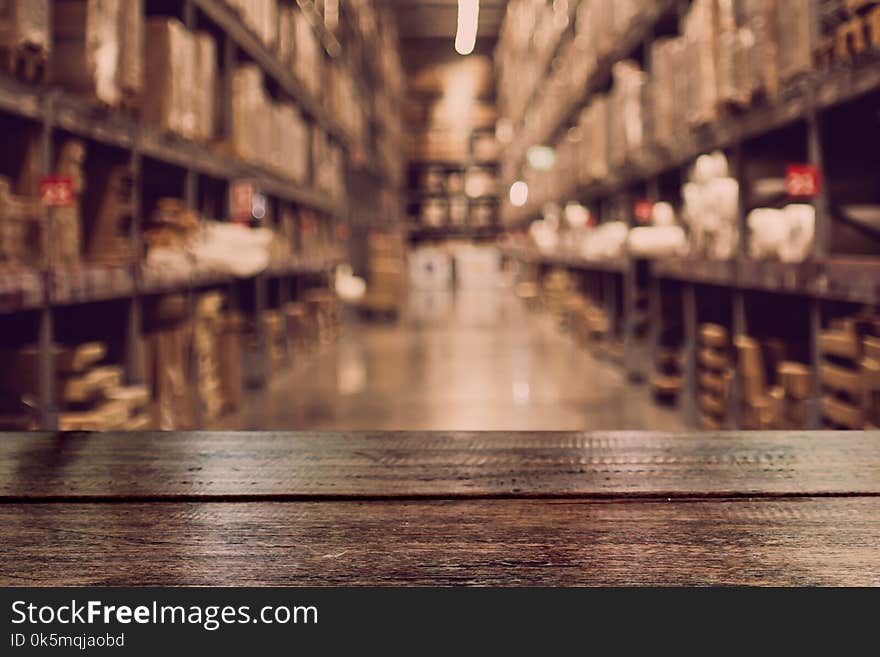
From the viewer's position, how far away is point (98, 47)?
3.66 metres

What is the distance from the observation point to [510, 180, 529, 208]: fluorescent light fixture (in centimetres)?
1676

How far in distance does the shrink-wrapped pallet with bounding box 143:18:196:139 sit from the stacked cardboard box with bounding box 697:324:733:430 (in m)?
2.91

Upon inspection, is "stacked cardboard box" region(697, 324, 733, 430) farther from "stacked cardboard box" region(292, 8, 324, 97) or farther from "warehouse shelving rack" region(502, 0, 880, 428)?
"stacked cardboard box" region(292, 8, 324, 97)

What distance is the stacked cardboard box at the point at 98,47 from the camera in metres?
3.63

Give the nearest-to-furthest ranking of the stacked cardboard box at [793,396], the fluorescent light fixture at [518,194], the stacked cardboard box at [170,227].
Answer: the stacked cardboard box at [793,396], the stacked cardboard box at [170,227], the fluorescent light fixture at [518,194]

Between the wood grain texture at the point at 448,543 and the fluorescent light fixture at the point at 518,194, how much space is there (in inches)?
591

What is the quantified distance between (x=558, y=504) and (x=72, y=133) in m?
2.93

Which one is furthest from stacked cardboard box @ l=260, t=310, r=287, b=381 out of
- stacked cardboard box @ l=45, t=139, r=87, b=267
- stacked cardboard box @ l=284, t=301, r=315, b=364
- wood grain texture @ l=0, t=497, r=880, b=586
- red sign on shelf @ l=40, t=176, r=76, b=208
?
wood grain texture @ l=0, t=497, r=880, b=586

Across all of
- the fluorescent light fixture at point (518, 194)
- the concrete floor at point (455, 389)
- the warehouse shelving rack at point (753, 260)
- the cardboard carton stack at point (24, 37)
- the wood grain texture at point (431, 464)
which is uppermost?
the fluorescent light fixture at point (518, 194)

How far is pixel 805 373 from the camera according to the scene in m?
3.54

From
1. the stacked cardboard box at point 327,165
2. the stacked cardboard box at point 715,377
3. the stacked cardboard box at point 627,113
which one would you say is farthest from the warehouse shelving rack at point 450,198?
the stacked cardboard box at point 715,377

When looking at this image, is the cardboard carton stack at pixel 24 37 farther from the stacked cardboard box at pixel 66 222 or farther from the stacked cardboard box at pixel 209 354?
the stacked cardboard box at pixel 209 354

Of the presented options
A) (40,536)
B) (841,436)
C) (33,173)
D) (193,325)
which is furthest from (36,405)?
(841,436)
